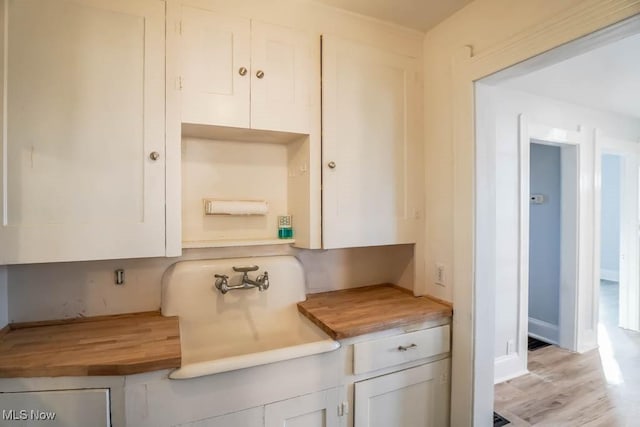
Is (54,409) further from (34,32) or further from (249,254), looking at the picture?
(34,32)

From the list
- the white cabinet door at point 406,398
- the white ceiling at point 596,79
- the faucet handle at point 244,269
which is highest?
the white ceiling at point 596,79

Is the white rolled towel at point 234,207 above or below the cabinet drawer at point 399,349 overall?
above

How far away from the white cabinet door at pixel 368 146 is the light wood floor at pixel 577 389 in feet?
5.07

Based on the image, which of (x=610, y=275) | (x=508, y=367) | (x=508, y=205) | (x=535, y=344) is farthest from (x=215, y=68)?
(x=610, y=275)

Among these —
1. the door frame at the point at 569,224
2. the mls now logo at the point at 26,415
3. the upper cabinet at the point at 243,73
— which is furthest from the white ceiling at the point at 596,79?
the mls now logo at the point at 26,415

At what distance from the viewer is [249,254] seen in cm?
170

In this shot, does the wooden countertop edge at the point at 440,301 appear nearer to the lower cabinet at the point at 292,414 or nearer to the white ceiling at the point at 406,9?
the lower cabinet at the point at 292,414

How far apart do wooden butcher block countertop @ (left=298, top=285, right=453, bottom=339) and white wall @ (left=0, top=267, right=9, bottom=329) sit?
1.26 metres

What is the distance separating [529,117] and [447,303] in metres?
1.93

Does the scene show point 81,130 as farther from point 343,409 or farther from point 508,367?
point 508,367

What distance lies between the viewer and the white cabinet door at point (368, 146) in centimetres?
156

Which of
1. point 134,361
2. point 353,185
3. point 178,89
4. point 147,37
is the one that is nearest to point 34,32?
point 147,37

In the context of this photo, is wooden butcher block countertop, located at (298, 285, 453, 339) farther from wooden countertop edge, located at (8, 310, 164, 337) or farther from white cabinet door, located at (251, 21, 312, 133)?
white cabinet door, located at (251, 21, 312, 133)

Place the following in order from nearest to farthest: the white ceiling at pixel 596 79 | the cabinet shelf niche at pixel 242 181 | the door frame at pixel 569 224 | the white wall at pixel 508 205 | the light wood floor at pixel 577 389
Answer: the cabinet shelf niche at pixel 242 181 < the white ceiling at pixel 596 79 < the light wood floor at pixel 577 389 < the white wall at pixel 508 205 < the door frame at pixel 569 224
